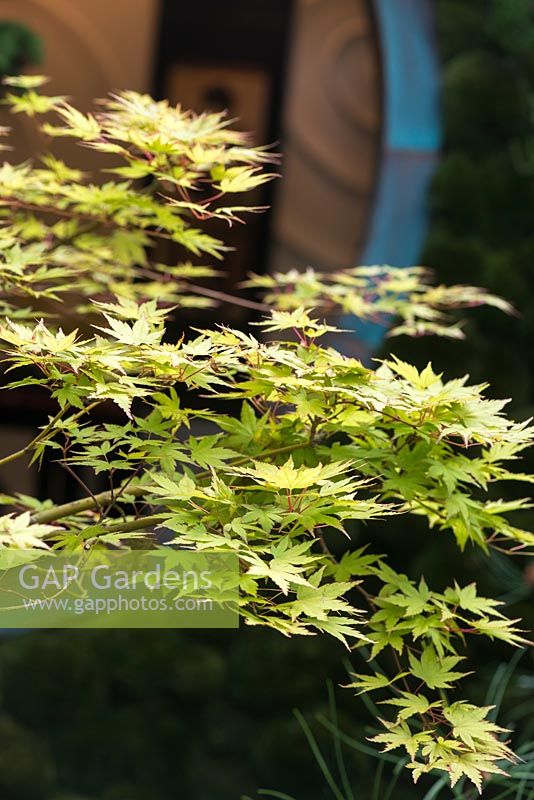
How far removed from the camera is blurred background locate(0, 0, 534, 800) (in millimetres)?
3908

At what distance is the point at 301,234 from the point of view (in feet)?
15.6

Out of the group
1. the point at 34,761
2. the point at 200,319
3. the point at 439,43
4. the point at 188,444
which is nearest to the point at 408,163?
the point at 439,43

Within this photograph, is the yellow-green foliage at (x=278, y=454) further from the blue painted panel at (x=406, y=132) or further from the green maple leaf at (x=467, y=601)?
the blue painted panel at (x=406, y=132)

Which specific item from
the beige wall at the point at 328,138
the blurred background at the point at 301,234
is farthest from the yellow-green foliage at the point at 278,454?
the beige wall at the point at 328,138

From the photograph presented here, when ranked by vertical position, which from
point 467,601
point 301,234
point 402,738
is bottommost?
point 402,738

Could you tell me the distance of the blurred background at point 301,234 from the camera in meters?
3.91

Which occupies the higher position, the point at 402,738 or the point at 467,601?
Result: the point at 467,601

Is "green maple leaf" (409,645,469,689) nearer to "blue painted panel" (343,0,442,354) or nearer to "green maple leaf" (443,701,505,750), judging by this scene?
"green maple leaf" (443,701,505,750)

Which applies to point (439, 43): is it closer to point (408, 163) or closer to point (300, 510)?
point (408, 163)

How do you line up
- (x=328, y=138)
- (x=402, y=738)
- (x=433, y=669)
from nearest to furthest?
1. (x=402, y=738)
2. (x=433, y=669)
3. (x=328, y=138)

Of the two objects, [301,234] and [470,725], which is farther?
[301,234]

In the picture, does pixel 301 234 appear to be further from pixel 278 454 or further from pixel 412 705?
pixel 412 705

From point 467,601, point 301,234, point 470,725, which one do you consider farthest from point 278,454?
point 301,234

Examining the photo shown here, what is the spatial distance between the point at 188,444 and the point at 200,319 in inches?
134
